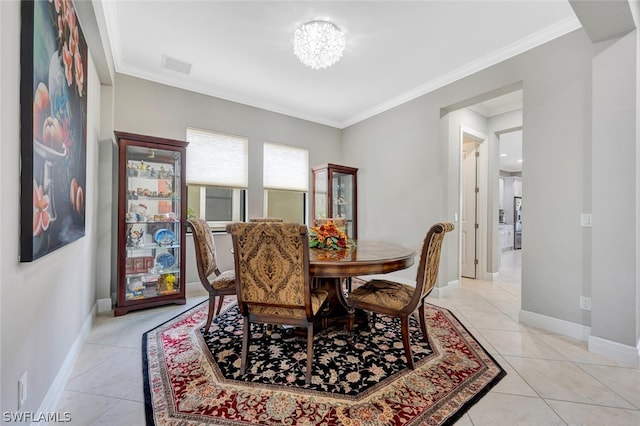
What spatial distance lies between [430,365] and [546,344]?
118 cm

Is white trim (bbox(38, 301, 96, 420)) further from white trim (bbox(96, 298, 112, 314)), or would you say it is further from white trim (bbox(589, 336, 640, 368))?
white trim (bbox(589, 336, 640, 368))

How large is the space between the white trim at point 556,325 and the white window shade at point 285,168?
11.4 ft

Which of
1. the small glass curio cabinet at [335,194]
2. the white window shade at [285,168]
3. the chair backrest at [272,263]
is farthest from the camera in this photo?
the small glass curio cabinet at [335,194]

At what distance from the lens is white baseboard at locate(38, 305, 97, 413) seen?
1.44m

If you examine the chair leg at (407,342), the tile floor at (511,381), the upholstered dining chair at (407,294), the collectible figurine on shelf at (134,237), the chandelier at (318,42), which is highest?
the chandelier at (318,42)

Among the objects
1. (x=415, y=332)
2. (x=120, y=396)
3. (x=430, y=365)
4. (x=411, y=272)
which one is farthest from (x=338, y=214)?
(x=120, y=396)

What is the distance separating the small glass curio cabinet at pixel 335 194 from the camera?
→ 4.62 m

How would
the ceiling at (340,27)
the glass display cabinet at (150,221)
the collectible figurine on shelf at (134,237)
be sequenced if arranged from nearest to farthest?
the ceiling at (340,27) < the glass display cabinet at (150,221) < the collectible figurine on shelf at (134,237)

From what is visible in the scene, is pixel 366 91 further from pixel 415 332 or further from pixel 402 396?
pixel 402 396

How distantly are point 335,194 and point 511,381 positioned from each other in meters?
3.46

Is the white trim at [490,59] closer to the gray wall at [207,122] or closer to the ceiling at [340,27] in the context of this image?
the ceiling at [340,27]

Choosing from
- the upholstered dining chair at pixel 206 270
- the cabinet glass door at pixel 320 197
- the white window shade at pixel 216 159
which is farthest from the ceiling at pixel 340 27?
the upholstered dining chair at pixel 206 270

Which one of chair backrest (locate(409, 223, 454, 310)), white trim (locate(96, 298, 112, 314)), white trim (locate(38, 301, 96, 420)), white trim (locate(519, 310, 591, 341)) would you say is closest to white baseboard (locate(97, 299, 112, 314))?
white trim (locate(96, 298, 112, 314))

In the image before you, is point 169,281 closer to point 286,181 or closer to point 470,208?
point 286,181
